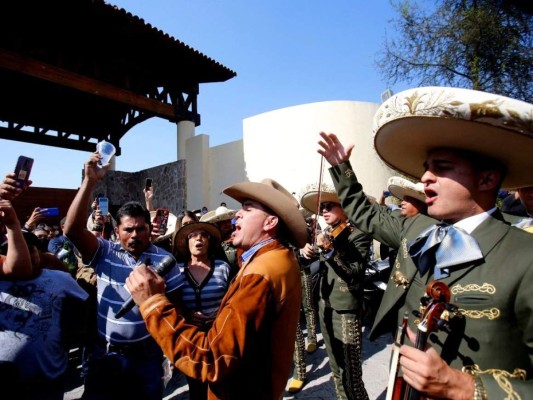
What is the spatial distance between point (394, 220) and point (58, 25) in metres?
10.2

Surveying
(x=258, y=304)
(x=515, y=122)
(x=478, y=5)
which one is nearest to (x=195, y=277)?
(x=258, y=304)

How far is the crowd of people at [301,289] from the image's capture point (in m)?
1.27

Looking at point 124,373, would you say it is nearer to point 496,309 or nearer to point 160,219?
point 160,219

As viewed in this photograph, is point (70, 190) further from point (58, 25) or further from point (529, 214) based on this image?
point (529, 214)

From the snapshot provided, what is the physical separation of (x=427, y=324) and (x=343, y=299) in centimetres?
228

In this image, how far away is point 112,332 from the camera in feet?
8.73

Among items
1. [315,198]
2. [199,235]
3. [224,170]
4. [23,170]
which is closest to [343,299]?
[315,198]

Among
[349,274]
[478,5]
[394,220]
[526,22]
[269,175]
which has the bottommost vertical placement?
[349,274]

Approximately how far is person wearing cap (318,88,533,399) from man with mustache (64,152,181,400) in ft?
5.93

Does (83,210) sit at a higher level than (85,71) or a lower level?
lower

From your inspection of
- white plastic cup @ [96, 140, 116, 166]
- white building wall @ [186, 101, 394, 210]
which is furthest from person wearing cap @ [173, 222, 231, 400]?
white building wall @ [186, 101, 394, 210]

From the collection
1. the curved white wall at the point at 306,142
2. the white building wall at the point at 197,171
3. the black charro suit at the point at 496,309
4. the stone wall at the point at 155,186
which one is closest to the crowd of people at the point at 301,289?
the black charro suit at the point at 496,309

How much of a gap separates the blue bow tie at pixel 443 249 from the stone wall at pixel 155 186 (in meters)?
10.8

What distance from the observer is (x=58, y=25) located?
905cm
